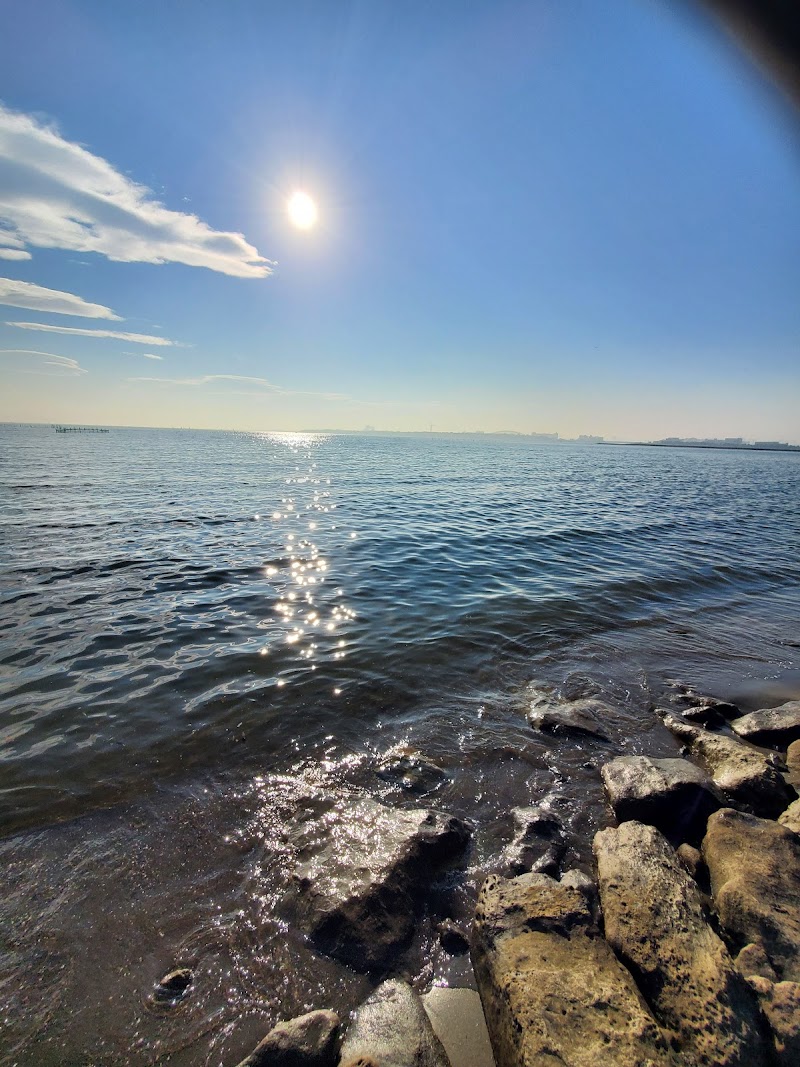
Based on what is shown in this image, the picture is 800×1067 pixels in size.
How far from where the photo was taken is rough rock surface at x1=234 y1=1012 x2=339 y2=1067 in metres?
2.99

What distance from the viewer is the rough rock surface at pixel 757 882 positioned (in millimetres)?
3629

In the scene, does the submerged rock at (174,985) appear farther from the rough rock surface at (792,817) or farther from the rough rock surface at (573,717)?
the rough rock surface at (792,817)

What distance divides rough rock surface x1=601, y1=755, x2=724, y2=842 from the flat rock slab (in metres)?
3.00

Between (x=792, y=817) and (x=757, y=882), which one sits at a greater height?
(x=757, y=882)

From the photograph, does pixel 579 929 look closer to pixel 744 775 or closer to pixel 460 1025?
pixel 460 1025

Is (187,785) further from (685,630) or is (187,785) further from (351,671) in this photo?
(685,630)

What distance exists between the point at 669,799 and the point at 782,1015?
2744 mm

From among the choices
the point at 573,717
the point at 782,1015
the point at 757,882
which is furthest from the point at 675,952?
the point at 573,717

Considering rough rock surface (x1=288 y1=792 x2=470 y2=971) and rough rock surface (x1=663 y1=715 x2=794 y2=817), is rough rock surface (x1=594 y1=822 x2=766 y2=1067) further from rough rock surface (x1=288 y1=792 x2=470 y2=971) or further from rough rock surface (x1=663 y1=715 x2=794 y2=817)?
rough rock surface (x1=663 y1=715 x2=794 y2=817)

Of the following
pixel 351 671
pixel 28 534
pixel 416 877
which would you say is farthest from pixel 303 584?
pixel 28 534

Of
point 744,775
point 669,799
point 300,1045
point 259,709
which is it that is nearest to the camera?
point 300,1045

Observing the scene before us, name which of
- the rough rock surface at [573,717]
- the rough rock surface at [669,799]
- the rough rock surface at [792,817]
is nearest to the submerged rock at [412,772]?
the rough rock surface at [573,717]

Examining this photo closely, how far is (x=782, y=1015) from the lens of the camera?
9.53 ft

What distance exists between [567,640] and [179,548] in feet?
46.5
